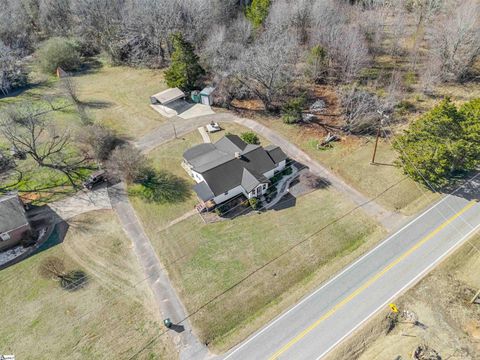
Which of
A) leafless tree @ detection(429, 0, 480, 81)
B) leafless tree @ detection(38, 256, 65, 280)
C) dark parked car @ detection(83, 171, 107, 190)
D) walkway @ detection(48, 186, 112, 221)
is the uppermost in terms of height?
leafless tree @ detection(429, 0, 480, 81)

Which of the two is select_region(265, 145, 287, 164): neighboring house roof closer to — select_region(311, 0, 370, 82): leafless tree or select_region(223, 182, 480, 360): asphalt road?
select_region(223, 182, 480, 360): asphalt road

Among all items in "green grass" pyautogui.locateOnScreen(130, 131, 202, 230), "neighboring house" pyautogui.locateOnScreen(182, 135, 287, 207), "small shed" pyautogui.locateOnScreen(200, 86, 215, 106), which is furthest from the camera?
"small shed" pyautogui.locateOnScreen(200, 86, 215, 106)

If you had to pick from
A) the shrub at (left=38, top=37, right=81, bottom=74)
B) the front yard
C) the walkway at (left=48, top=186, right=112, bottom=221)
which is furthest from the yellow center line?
the shrub at (left=38, top=37, right=81, bottom=74)

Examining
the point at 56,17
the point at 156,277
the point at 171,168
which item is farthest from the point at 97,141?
the point at 56,17

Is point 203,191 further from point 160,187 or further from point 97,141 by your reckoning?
point 97,141

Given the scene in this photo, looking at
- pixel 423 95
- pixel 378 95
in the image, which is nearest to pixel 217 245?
pixel 378 95

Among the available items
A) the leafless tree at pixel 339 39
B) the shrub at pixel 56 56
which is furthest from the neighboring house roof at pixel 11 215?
the leafless tree at pixel 339 39

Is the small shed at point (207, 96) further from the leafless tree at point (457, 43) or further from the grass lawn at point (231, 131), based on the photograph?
the leafless tree at point (457, 43)
